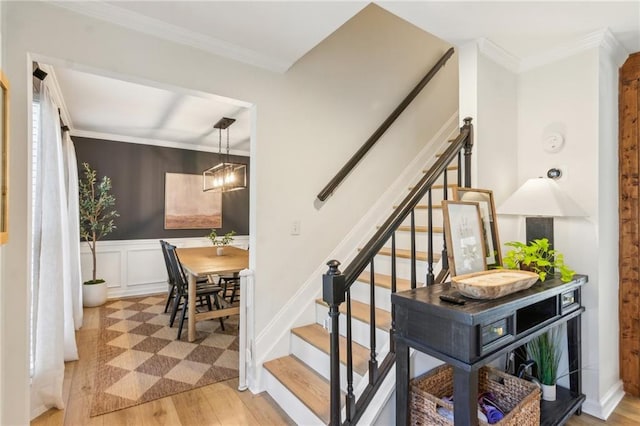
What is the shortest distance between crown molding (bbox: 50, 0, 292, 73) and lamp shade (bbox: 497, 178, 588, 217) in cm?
184

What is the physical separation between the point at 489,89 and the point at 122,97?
355 cm

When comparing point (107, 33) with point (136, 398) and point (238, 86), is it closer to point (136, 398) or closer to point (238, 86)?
point (238, 86)

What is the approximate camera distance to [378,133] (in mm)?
2945

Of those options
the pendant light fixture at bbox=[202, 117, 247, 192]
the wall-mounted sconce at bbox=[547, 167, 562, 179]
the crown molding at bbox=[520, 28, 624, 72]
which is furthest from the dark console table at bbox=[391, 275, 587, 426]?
the pendant light fixture at bbox=[202, 117, 247, 192]

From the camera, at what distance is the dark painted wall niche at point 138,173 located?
15.9ft

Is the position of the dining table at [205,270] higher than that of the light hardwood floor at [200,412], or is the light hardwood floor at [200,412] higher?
the dining table at [205,270]

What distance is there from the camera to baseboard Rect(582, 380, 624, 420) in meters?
2.06

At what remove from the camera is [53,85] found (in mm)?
3055

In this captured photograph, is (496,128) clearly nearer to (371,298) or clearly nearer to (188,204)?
(371,298)

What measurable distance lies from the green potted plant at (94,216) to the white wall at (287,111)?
324cm

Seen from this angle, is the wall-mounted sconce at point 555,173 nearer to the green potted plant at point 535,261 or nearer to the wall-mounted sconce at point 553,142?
the wall-mounted sconce at point 553,142

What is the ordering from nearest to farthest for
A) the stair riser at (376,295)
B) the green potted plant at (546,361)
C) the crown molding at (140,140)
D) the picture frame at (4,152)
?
the picture frame at (4,152), the green potted plant at (546,361), the stair riser at (376,295), the crown molding at (140,140)

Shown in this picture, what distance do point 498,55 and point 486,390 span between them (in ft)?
7.25

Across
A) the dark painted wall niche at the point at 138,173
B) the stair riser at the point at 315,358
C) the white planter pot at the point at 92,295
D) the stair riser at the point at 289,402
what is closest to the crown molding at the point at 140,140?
the dark painted wall niche at the point at 138,173
